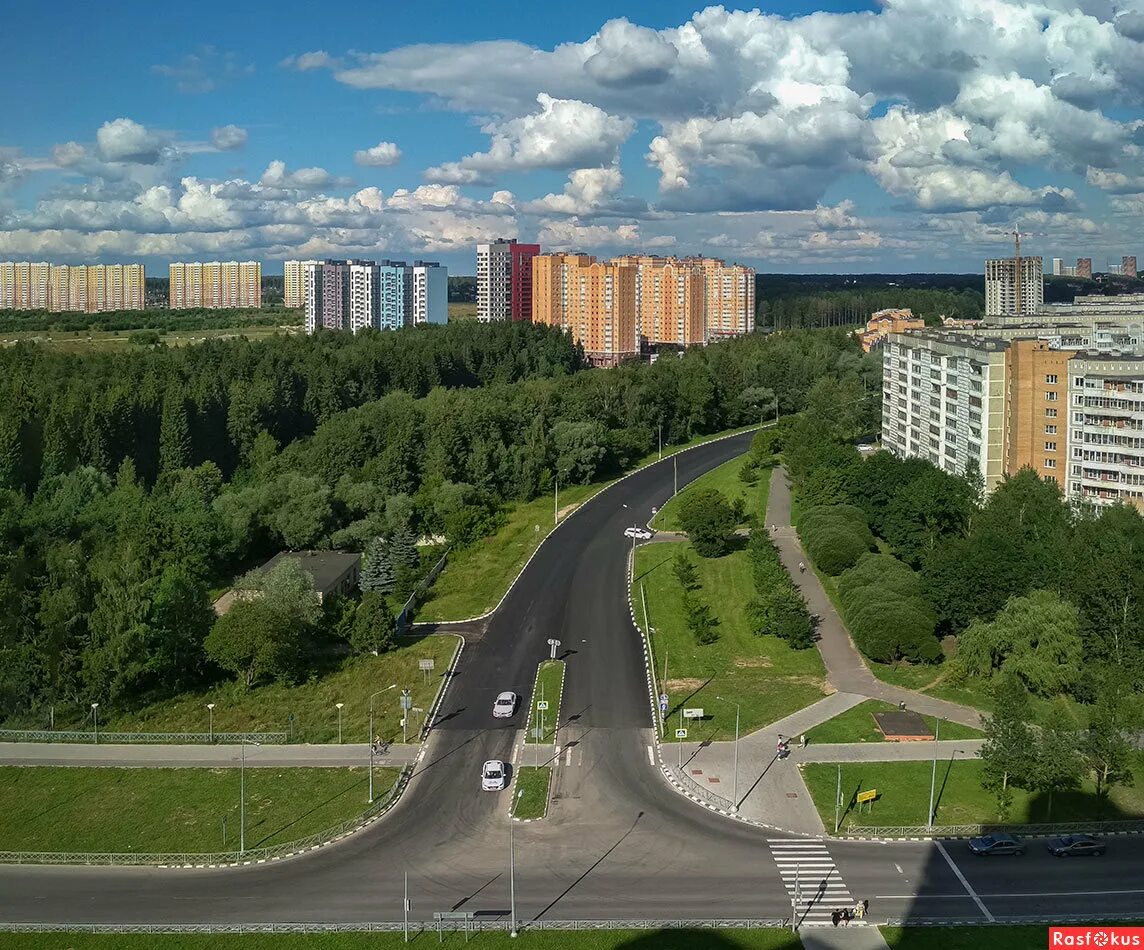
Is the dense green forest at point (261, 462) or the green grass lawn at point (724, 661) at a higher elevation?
the dense green forest at point (261, 462)

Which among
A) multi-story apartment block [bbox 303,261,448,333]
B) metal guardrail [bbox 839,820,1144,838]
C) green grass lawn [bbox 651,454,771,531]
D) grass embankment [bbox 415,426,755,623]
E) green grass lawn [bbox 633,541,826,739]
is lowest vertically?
metal guardrail [bbox 839,820,1144,838]

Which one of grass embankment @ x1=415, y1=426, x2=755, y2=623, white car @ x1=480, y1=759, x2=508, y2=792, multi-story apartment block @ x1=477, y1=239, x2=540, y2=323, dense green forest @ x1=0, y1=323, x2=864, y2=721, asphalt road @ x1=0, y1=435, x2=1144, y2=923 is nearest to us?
asphalt road @ x1=0, y1=435, x2=1144, y2=923

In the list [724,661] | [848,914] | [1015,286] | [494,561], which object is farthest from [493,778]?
[1015,286]

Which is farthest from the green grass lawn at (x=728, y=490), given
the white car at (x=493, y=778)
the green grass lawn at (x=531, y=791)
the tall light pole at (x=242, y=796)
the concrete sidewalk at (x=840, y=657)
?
the tall light pole at (x=242, y=796)

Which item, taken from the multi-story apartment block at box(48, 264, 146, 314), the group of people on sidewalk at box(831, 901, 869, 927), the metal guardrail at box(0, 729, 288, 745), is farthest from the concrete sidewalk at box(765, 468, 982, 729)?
the multi-story apartment block at box(48, 264, 146, 314)

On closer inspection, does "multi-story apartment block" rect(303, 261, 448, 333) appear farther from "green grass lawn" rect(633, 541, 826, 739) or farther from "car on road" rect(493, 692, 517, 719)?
"car on road" rect(493, 692, 517, 719)

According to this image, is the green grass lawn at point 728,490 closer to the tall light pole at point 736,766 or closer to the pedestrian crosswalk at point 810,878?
the tall light pole at point 736,766

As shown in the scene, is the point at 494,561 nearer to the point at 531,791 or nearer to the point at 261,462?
the point at 261,462
